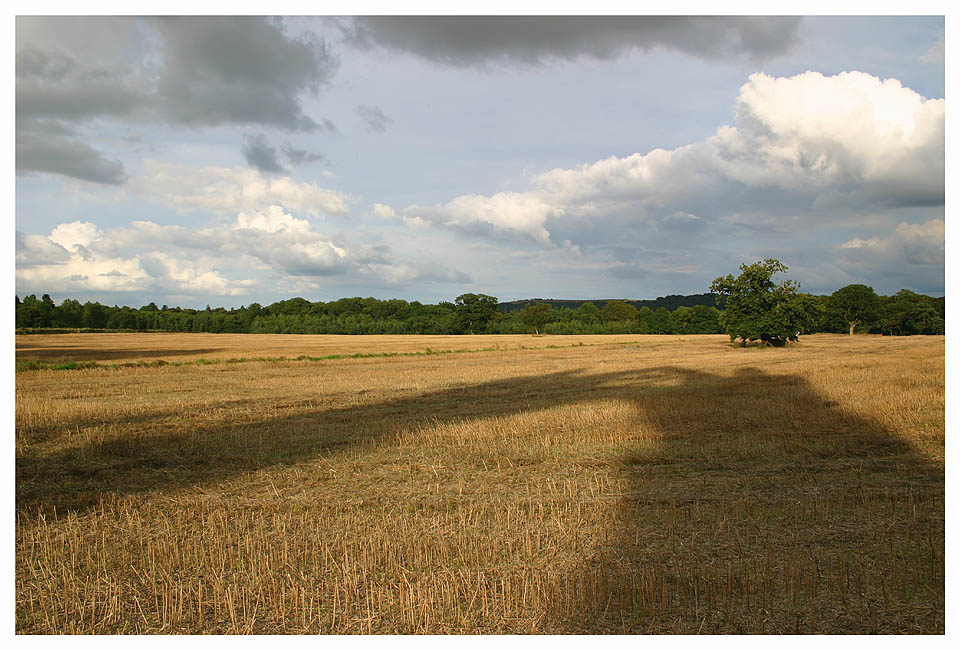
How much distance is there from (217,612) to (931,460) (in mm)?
12569

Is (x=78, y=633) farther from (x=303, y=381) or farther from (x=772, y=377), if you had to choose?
(x=772, y=377)

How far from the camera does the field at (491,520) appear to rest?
244 inches

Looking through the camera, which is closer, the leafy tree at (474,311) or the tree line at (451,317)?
the tree line at (451,317)

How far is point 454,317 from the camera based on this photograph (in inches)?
5340

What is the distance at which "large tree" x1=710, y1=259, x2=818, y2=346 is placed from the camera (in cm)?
6131

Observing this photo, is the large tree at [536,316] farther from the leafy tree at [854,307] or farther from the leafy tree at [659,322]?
the leafy tree at [854,307]

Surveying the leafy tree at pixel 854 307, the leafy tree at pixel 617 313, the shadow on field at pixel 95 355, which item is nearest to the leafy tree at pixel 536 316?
the leafy tree at pixel 617 313

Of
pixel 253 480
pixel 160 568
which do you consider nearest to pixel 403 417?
pixel 253 480

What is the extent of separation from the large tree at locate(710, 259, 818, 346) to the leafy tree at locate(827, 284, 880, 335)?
208 ft

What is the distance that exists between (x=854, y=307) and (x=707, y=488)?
419 ft

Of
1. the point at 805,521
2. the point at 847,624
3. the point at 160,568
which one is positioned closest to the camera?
the point at 847,624

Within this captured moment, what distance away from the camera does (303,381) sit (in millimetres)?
31953

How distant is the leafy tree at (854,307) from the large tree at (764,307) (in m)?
63.5

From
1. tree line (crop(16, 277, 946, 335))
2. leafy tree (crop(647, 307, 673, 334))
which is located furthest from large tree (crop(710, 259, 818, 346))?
leafy tree (crop(647, 307, 673, 334))
